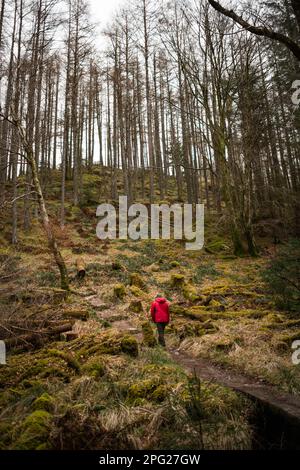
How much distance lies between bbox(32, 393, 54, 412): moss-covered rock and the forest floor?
0.04 ft

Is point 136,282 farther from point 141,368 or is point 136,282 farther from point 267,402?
point 267,402

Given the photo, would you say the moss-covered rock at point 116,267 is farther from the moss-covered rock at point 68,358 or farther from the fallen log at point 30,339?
the moss-covered rock at point 68,358

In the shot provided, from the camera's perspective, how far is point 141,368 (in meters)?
5.19

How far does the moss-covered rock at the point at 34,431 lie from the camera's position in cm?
302

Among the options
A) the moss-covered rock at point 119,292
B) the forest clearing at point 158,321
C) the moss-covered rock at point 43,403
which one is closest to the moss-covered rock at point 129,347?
the forest clearing at point 158,321

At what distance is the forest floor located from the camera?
3.37 meters

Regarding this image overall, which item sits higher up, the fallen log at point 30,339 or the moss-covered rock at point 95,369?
the fallen log at point 30,339

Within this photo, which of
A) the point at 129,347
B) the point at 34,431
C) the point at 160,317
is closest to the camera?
the point at 34,431

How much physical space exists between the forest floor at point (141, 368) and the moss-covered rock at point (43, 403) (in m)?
0.01

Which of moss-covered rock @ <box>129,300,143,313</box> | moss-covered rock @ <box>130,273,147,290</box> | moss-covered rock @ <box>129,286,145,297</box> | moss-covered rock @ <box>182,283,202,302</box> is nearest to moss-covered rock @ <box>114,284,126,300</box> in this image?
moss-covered rock @ <box>129,286,145,297</box>

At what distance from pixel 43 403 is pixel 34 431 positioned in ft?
2.11

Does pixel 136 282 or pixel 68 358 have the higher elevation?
pixel 136 282

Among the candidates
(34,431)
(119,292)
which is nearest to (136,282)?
(119,292)

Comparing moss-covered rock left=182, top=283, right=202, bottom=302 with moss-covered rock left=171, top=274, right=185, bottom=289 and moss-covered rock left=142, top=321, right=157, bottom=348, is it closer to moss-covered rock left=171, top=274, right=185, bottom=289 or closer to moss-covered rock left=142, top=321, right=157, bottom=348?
moss-covered rock left=171, top=274, right=185, bottom=289
